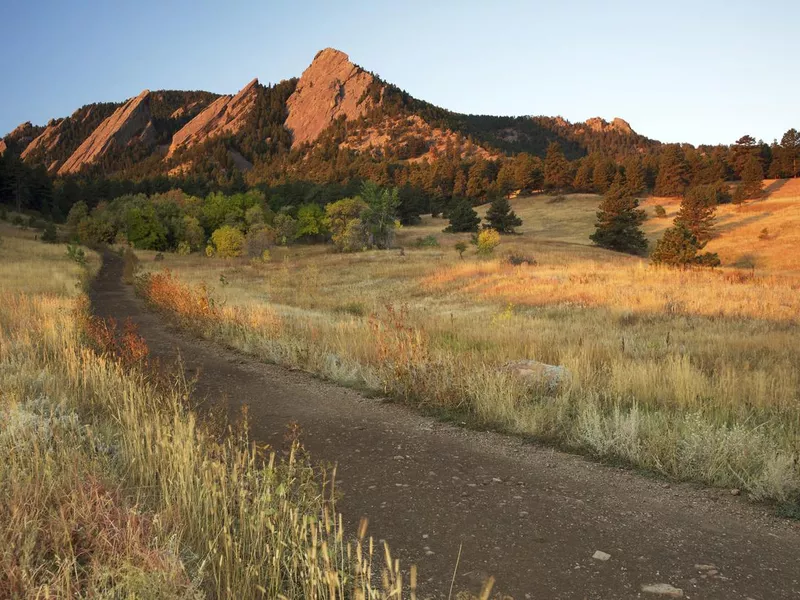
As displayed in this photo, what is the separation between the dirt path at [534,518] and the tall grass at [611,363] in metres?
0.47

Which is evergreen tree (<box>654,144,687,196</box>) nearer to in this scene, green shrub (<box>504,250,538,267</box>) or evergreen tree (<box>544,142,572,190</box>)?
evergreen tree (<box>544,142,572,190</box>)

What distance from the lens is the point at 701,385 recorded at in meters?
6.91

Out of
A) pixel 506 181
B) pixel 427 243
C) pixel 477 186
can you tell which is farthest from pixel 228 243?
pixel 506 181

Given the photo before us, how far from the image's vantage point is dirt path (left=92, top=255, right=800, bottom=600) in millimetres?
3254

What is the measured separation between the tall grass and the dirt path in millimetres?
474

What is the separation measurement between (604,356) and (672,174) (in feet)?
273

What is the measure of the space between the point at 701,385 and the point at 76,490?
7.14 metres

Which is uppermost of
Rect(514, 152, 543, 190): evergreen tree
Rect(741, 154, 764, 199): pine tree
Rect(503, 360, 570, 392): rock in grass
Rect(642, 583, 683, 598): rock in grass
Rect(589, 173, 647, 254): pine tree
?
Rect(514, 152, 543, 190): evergreen tree

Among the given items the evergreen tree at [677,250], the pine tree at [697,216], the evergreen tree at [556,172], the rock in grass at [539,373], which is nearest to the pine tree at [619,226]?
the pine tree at [697,216]

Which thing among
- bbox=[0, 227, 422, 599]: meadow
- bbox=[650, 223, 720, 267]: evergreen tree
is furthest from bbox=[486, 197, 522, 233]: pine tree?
bbox=[0, 227, 422, 599]: meadow

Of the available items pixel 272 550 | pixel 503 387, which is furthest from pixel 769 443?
pixel 272 550

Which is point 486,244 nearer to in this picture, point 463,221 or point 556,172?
point 463,221

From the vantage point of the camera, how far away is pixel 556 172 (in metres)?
94.6

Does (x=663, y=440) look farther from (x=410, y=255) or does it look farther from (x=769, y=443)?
(x=410, y=255)
